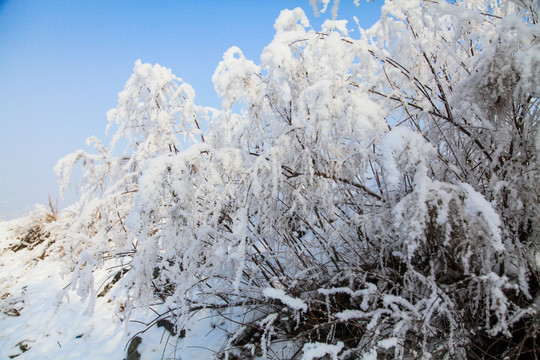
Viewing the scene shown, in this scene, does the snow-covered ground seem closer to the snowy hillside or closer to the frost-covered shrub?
the snowy hillside

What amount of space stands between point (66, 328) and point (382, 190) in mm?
3954

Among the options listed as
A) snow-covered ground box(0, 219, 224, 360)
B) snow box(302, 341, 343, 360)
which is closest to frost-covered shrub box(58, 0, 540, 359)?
snow box(302, 341, 343, 360)

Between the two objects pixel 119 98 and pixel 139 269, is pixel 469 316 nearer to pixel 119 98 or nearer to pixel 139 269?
pixel 139 269

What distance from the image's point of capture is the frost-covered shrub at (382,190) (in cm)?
125

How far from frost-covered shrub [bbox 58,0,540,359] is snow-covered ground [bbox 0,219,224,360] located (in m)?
0.57

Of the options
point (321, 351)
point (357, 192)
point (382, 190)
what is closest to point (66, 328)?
point (321, 351)

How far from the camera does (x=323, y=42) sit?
167 centimetres

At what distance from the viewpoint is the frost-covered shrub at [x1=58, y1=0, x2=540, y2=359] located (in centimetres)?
125

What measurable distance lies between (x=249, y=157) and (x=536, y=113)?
144 cm

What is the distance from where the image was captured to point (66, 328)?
353 centimetres

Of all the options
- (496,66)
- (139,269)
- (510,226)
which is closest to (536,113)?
(496,66)

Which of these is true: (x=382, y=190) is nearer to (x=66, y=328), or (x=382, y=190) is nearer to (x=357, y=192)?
(x=357, y=192)

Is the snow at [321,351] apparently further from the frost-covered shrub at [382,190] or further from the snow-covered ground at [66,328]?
the snow-covered ground at [66,328]

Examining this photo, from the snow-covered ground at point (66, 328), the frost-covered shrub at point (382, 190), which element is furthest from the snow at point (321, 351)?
the snow-covered ground at point (66, 328)
